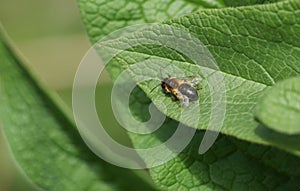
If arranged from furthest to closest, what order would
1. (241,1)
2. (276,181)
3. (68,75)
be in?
(68,75) < (241,1) < (276,181)

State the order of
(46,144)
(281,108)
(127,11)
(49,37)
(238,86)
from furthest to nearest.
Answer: (49,37), (46,144), (127,11), (238,86), (281,108)

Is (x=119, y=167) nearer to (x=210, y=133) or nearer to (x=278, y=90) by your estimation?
(x=210, y=133)

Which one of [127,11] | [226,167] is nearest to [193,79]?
[226,167]

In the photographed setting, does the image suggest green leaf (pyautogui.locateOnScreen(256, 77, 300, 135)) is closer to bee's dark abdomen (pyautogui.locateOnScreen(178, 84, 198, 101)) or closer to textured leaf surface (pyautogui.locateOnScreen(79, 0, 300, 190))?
textured leaf surface (pyautogui.locateOnScreen(79, 0, 300, 190))

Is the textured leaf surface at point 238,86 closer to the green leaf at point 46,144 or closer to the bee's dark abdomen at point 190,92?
the bee's dark abdomen at point 190,92

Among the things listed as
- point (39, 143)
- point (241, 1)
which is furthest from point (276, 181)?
point (39, 143)

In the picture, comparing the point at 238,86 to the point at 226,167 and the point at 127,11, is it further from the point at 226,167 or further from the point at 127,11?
the point at 127,11

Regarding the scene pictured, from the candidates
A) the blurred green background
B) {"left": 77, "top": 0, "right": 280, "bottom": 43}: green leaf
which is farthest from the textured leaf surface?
the blurred green background
